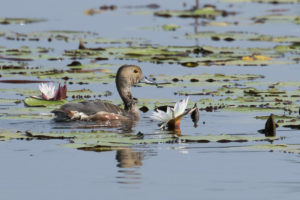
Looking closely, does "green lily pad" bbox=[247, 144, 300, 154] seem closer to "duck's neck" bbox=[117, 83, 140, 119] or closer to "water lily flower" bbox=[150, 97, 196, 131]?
"water lily flower" bbox=[150, 97, 196, 131]

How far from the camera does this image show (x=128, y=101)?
47.0 feet

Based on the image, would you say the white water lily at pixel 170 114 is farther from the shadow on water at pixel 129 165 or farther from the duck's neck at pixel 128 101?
the shadow on water at pixel 129 165

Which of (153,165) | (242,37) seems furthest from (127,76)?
(242,37)

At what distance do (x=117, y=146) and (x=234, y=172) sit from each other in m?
1.66

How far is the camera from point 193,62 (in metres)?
18.9

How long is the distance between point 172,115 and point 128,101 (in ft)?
6.23

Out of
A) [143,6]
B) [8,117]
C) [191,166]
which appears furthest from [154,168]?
[143,6]

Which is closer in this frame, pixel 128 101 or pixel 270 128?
pixel 270 128

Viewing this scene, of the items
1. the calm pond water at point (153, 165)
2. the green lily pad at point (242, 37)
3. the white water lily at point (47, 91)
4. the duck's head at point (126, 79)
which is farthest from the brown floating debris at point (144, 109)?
the green lily pad at point (242, 37)

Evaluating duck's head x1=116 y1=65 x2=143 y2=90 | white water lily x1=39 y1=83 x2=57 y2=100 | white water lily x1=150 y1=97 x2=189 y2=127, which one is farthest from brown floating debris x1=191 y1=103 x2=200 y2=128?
white water lily x1=39 y1=83 x2=57 y2=100

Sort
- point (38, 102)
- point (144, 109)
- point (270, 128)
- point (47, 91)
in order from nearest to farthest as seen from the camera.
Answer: point (270, 128) < point (38, 102) < point (47, 91) < point (144, 109)

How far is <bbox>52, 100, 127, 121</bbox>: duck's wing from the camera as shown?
13070mm

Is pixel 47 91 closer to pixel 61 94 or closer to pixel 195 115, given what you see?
pixel 61 94

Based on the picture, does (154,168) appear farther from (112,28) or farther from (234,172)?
(112,28)
